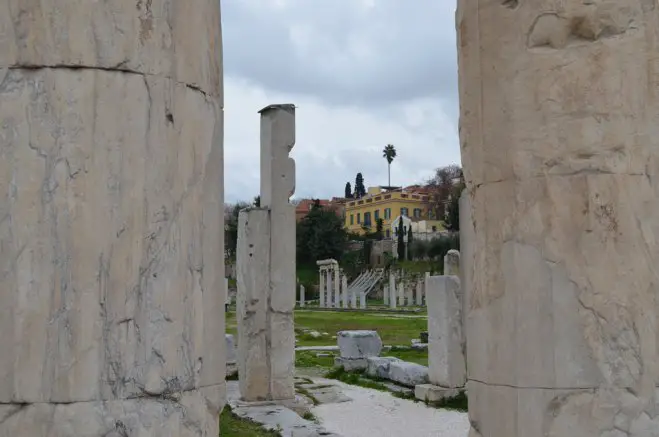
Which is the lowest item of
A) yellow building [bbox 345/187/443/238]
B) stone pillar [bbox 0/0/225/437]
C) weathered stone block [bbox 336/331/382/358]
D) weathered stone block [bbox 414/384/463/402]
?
weathered stone block [bbox 414/384/463/402]

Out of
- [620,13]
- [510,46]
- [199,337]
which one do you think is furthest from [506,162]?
[199,337]

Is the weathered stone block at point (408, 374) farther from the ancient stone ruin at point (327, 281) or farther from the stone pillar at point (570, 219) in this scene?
the ancient stone ruin at point (327, 281)

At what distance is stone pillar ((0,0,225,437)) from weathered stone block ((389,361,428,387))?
11.5 meters

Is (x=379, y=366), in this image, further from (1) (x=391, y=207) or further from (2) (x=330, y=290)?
(1) (x=391, y=207)

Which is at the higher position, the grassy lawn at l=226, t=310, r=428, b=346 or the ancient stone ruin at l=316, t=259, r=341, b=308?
the ancient stone ruin at l=316, t=259, r=341, b=308

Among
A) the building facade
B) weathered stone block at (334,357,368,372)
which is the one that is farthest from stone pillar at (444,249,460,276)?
the building facade

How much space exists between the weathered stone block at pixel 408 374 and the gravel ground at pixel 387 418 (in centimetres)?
65

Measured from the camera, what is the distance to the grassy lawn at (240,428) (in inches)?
358

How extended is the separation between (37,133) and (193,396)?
3.35 feet

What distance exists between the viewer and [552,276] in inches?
130

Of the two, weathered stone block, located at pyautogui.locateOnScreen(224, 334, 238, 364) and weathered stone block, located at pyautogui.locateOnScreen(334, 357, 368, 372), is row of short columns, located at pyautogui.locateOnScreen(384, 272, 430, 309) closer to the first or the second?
weathered stone block, located at pyautogui.locateOnScreen(334, 357, 368, 372)

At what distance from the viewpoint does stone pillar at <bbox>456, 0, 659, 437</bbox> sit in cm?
323

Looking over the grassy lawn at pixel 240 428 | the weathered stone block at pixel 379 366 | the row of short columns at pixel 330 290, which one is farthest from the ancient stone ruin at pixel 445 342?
the row of short columns at pixel 330 290

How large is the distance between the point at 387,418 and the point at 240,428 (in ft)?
9.47
